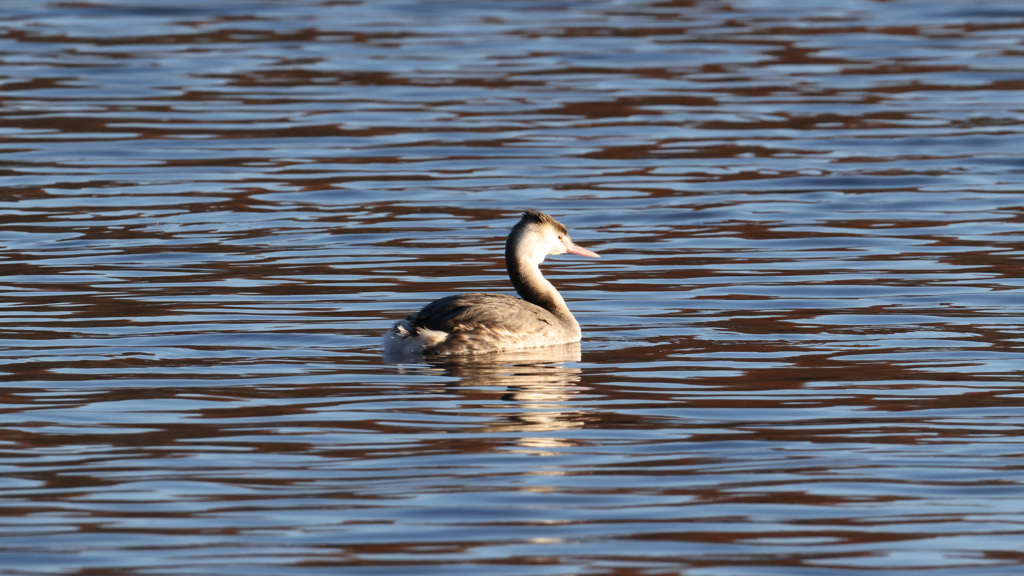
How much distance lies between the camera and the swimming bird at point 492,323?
10.6 metres

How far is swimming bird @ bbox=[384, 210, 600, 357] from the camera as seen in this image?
10602 millimetres

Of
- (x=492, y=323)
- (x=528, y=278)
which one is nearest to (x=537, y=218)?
(x=528, y=278)

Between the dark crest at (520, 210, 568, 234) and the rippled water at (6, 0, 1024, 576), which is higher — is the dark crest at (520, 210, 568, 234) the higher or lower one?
the higher one

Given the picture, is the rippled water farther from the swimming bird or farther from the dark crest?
the dark crest

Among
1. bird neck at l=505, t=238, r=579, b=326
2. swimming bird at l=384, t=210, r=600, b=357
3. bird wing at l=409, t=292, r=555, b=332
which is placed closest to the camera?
swimming bird at l=384, t=210, r=600, b=357

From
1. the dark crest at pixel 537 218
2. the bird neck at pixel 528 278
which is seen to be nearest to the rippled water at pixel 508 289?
the bird neck at pixel 528 278

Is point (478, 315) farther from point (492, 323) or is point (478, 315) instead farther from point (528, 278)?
point (528, 278)

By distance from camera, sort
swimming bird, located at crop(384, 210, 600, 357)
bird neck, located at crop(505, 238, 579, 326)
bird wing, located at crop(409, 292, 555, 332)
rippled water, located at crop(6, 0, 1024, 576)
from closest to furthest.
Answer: rippled water, located at crop(6, 0, 1024, 576) → swimming bird, located at crop(384, 210, 600, 357) → bird wing, located at crop(409, 292, 555, 332) → bird neck, located at crop(505, 238, 579, 326)

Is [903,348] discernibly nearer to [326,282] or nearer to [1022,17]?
[326,282]

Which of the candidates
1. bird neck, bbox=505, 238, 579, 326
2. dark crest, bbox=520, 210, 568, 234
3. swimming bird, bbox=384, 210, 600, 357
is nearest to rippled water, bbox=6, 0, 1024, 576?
swimming bird, bbox=384, 210, 600, 357

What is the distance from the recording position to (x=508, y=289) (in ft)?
44.0

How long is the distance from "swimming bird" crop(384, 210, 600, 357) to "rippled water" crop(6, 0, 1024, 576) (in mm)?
174

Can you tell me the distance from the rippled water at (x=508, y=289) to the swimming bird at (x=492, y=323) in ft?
0.57

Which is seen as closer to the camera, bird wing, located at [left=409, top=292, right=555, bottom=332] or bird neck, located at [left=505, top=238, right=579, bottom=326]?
bird wing, located at [left=409, top=292, right=555, bottom=332]
